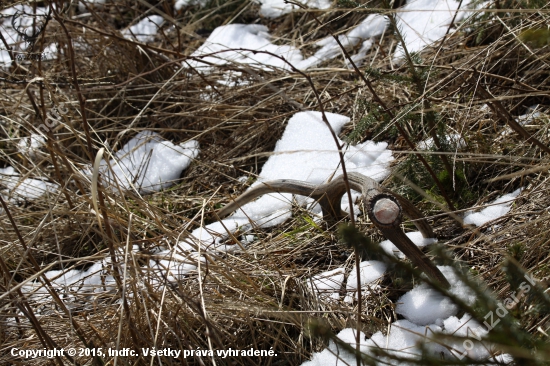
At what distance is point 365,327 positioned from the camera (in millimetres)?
1582

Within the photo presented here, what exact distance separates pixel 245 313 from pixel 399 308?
0.49 m

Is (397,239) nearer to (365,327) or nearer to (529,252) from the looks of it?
(365,327)

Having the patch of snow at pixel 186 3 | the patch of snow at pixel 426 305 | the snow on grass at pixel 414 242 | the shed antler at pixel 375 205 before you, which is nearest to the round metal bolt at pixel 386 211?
the shed antler at pixel 375 205

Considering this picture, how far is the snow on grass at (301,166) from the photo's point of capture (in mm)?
2197

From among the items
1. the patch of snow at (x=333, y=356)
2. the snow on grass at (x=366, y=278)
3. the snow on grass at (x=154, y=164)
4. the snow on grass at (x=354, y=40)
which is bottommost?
the patch of snow at (x=333, y=356)

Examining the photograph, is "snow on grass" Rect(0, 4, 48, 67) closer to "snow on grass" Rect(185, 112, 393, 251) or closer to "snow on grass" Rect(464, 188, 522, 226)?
"snow on grass" Rect(185, 112, 393, 251)

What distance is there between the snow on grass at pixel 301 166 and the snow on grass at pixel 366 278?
1.16ft

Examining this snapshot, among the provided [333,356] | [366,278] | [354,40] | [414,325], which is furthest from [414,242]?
[354,40]

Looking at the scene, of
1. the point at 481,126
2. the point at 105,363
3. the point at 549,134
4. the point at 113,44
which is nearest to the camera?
the point at 105,363

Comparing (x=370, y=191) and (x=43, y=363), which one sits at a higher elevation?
(x=370, y=191)

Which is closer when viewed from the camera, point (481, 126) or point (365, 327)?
point (365, 327)

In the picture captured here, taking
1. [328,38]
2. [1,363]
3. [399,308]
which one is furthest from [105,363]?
[328,38]

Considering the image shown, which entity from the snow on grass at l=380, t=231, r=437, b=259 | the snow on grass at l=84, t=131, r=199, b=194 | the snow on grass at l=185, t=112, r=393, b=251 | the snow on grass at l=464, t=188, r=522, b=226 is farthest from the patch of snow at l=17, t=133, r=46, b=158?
the snow on grass at l=464, t=188, r=522, b=226

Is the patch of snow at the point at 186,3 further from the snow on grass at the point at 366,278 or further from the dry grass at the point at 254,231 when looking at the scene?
the snow on grass at the point at 366,278
